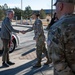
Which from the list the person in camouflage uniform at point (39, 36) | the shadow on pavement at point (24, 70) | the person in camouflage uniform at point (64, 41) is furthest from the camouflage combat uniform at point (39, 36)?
the person in camouflage uniform at point (64, 41)

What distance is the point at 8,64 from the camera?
9086mm

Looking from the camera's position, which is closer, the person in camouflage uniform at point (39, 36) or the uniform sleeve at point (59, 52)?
the uniform sleeve at point (59, 52)

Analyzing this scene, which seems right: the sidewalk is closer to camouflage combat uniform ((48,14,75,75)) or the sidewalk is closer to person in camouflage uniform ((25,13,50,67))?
person in camouflage uniform ((25,13,50,67))

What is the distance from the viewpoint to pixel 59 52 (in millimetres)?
2301

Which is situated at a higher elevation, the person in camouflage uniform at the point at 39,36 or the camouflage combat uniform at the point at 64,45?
the camouflage combat uniform at the point at 64,45

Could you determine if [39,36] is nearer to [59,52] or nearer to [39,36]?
[39,36]

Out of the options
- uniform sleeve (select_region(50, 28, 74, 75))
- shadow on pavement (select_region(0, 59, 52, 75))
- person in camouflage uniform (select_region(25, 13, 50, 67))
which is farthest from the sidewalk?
uniform sleeve (select_region(50, 28, 74, 75))

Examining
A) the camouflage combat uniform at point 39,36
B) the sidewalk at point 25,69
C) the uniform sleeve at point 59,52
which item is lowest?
the sidewalk at point 25,69

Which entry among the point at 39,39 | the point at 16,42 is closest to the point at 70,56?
the point at 39,39

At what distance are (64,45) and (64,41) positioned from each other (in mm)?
34

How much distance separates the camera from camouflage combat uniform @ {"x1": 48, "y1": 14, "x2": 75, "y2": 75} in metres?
2.26

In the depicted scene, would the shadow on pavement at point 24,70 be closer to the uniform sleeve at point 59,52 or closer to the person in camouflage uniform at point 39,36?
the person in camouflage uniform at point 39,36

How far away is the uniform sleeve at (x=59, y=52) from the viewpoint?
2.29 m

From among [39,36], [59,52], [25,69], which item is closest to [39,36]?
[39,36]
